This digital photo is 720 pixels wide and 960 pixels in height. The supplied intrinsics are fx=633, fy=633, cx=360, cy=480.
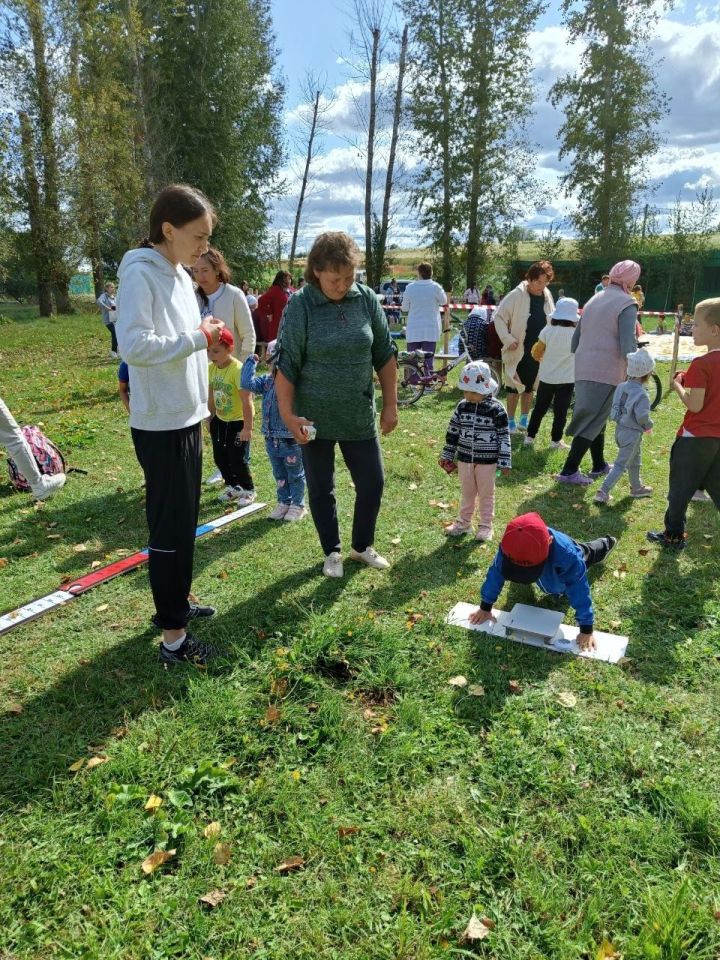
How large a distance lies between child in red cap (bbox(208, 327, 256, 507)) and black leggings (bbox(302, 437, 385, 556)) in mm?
1323

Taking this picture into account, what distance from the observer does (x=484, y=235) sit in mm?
31766

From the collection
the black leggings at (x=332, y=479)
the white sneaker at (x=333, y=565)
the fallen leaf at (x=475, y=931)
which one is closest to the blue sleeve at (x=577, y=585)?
the black leggings at (x=332, y=479)

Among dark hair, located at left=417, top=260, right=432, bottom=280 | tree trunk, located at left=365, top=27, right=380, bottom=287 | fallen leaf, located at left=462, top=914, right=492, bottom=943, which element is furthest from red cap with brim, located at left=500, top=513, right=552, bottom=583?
tree trunk, located at left=365, top=27, right=380, bottom=287

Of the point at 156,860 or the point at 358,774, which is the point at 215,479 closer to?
the point at 358,774

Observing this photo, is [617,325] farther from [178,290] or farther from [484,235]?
[484,235]

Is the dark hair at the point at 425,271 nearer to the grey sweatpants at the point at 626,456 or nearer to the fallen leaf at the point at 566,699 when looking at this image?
the grey sweatpants at the point at 626,456

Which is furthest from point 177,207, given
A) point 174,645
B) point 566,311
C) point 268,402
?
point 566,311

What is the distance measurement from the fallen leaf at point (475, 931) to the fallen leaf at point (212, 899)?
0.83 meters

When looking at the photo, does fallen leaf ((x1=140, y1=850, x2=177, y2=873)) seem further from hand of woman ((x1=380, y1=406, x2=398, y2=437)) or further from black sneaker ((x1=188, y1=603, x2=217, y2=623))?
hand of woman ((x1=380, y1=406, x2=398, y2=437))

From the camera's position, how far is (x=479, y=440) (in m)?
4.87

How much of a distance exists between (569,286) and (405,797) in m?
32.3

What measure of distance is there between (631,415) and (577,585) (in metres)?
2.69

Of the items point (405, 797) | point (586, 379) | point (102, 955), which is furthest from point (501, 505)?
point (102, 955)

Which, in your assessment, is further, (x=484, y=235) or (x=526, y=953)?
(x=484, y=235)
